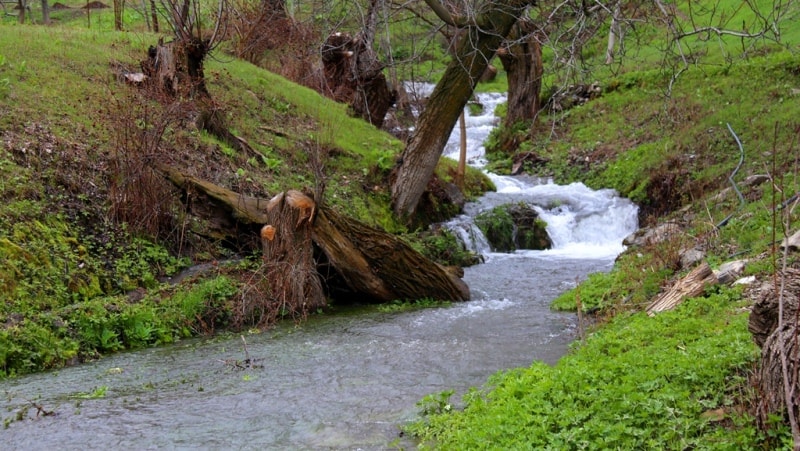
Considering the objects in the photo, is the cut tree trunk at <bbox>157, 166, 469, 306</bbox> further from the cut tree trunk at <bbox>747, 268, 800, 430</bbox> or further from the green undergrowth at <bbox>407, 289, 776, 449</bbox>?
the cut tree trunk at <bbox>747, 268, 800, 430</bbox>

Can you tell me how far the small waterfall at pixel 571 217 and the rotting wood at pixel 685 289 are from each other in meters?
6.70

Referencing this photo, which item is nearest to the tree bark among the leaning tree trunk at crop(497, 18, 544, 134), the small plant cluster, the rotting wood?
the small plant cluster

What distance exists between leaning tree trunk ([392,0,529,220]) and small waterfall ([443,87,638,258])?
1.18 m

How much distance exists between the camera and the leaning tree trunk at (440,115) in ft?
42.7

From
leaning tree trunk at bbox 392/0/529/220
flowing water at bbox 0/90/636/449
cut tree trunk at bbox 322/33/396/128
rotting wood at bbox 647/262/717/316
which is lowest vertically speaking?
flowing water at bbox 0/90/636/449

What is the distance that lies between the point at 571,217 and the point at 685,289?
30.5 feet

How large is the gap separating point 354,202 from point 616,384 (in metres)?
9.29

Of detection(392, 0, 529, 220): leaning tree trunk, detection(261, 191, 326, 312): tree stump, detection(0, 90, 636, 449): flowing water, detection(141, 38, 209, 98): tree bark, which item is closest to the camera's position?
detection(0, 90, 636, 449): flowing water

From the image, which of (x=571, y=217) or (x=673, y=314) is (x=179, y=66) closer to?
(x=571, y=217)

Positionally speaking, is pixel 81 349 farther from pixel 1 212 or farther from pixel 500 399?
pixel 500 399

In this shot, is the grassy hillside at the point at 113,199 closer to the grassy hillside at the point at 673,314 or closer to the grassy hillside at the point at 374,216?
the grassy hillside at the point at 374,216

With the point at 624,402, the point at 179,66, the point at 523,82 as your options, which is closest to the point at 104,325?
the point at 624,402

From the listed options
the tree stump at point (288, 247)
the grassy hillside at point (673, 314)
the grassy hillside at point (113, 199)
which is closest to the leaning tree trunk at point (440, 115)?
the grassy hillside at point (113, 199)

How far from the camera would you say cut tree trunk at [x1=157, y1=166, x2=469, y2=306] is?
982 centimetres
